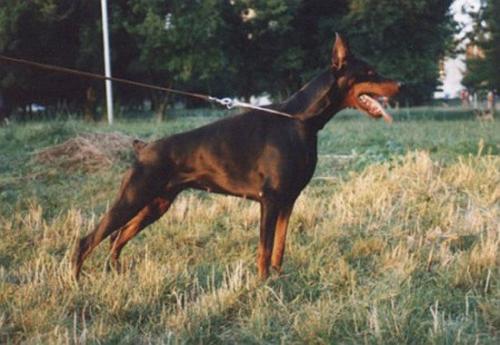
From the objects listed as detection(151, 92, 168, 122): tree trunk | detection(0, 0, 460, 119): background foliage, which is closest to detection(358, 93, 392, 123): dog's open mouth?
detection(0, 0, 460, 119): background foliage

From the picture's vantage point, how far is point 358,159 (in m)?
10.3

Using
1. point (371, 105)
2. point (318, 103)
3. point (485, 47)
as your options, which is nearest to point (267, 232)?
point (318, 103)

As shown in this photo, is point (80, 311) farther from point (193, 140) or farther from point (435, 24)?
point (435, 24)

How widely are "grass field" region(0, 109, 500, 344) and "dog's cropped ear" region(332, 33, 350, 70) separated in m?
1.49

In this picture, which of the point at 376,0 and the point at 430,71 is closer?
the point at 376,0

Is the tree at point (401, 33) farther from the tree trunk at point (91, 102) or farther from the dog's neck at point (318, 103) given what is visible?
the dog's neck at point (318, 103)

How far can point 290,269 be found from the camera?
17.0 ft

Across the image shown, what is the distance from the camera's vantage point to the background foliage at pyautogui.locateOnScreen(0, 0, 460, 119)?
27656mm

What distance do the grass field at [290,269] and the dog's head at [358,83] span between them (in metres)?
1.18

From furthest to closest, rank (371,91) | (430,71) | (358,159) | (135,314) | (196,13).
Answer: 1. (430,71)
2. (196,13)
3. (358,159)
4. (371,91)
5. (135,314)

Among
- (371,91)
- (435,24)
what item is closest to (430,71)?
(435,24)

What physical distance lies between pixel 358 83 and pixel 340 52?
278 mm

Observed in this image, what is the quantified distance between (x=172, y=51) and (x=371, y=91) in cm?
2415

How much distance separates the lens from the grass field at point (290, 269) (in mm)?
3730
